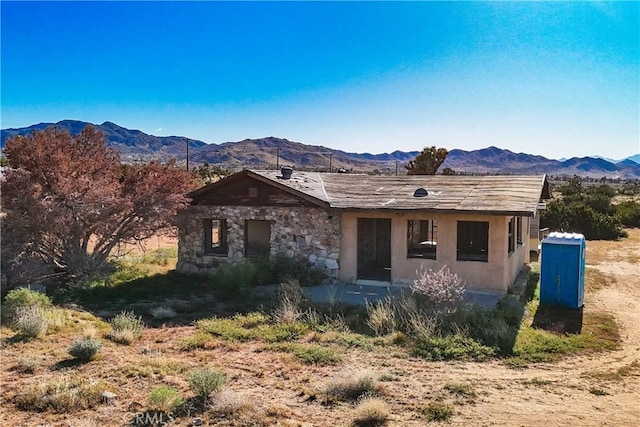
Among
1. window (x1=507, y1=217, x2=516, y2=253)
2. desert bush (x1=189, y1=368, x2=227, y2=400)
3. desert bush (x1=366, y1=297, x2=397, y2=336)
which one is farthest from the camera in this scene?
window (x1=507, y1=217, x2=516, y2=253)

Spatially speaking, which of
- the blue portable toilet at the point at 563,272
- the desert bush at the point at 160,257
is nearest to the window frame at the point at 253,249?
the desert bush at the point at 160,257

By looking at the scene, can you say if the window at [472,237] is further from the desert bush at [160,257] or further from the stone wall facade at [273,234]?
the desert bush at [160,257]

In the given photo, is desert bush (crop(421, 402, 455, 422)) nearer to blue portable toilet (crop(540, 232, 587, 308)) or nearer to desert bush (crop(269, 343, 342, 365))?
desert bush (crop(269, 343, 342, 365))

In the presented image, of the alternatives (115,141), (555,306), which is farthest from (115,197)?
(115,141)

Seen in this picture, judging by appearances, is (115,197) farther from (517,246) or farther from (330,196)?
(517,246)

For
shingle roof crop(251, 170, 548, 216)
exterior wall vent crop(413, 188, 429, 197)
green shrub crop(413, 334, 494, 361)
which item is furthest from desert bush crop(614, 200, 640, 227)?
green shrub crop(413, 334, 494, 361)

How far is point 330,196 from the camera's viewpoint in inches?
607

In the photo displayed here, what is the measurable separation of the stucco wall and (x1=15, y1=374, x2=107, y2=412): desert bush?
26.9 ft

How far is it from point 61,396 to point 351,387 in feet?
12.8

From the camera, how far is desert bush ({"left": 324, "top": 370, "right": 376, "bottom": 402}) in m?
7.32

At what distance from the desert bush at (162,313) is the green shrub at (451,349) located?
215 inches

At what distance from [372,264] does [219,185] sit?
562 cm

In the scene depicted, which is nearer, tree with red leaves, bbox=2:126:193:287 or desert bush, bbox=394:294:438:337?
desert bush, bbox=394:294:438:337

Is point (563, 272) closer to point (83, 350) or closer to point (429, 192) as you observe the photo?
point (429, 192)
